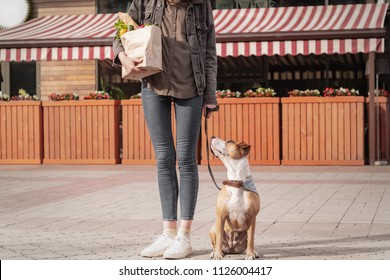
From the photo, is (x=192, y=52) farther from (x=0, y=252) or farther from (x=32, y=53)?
(x=32, y=53)

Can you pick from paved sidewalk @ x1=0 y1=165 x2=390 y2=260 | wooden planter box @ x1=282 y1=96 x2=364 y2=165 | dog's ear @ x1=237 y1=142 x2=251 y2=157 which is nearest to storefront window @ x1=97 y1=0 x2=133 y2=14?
wooden planter box @ x1=282 y1=96 x2=364 y2=165

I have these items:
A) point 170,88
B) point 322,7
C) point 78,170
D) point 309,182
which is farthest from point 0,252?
point 322,7

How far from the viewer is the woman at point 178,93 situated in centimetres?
525

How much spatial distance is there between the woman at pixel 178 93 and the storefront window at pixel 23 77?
13.5 metres

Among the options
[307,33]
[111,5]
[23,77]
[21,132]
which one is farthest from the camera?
[23,77]

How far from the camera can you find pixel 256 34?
45.9 ft

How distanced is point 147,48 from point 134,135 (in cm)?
A: 945

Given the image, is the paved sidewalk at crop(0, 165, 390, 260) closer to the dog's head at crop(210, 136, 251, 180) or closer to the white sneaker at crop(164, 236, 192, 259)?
the white sneaker at crop(164, 236, 192, 259)

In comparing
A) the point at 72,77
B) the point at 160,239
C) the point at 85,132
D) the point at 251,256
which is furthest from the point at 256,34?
the point at 251,256

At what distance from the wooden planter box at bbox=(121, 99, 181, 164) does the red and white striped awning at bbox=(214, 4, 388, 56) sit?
1.73m

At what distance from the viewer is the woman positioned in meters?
5.25

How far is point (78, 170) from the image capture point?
1334cm

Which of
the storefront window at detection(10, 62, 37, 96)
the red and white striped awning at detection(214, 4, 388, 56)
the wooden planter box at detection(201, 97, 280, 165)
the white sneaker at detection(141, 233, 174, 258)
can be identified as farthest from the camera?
the storefront window at detection(10, 62, 37, 96)

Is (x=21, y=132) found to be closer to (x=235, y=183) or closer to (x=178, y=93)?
(x=178, y=93)
